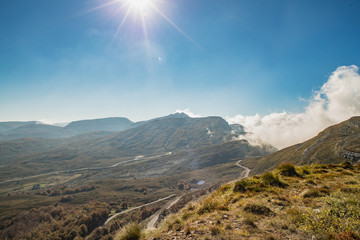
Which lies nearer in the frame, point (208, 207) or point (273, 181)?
point (208, 207)

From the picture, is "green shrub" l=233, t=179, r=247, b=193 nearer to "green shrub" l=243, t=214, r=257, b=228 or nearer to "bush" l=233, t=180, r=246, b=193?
"bush" l=233, t=180, r=246, b=193

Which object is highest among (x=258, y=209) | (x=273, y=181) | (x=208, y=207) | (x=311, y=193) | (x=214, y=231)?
(x=311, y=193)

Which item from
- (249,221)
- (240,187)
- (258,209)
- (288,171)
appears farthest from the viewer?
(288,171)

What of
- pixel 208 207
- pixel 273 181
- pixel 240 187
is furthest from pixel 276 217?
pixel 273 181

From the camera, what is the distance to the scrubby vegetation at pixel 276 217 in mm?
5961

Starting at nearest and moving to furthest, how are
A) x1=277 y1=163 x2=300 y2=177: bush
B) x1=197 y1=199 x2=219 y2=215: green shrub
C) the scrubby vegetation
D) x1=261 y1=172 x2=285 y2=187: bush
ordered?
the scrubby vegetation
x1=197 y1=199 x2=219 y2=215: green shrub
x1=261 y1=172 x2=285 y2=187: bush
x1=277 y1=163 x2=300 y2=177: bush

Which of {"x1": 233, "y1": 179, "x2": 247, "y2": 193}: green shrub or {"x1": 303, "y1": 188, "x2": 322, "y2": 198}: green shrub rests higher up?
{"x1": 303, "y1": 188, "x2": 322, "y2": 198}: green shrub

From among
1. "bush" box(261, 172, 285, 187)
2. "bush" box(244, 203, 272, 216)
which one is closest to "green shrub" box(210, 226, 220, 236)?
"bush" box(244, 203, 272, 216)

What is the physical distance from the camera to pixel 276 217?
7.63 m

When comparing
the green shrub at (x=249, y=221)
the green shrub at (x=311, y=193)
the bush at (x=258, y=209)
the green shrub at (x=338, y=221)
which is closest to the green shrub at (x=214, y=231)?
the green shrub at (x=249, y=221)

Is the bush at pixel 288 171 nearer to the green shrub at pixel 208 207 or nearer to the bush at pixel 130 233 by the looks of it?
the green shrub at pixel 208 207

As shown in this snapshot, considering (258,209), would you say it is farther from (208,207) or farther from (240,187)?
(240,187)

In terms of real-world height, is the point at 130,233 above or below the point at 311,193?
below

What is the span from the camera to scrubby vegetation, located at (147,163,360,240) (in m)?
5.96
